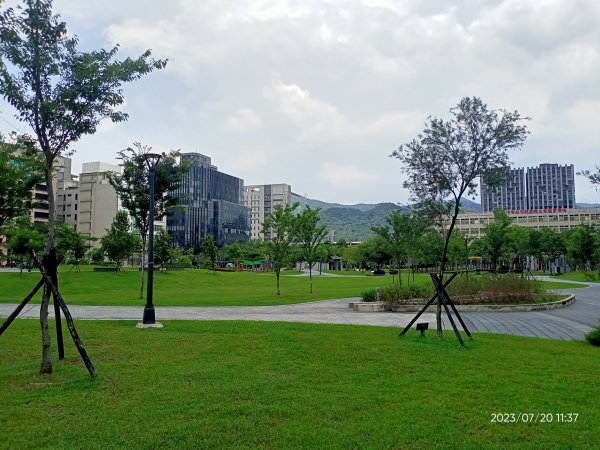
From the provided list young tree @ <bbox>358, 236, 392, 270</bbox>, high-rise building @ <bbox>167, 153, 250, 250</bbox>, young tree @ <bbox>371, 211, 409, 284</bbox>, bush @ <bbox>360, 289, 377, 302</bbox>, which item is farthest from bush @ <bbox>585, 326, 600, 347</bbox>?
high-rise building @ <bbox>167, 153, 250, 250</bbox>

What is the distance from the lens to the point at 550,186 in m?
187

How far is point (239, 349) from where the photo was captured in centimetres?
970

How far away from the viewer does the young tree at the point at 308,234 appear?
1203 inches

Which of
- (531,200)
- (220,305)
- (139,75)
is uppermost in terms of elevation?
(531,200)

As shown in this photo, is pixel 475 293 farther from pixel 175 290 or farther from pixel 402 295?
pixel 175 290

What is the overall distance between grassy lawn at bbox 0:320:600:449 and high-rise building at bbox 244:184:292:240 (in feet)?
582

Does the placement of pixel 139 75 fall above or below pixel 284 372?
above

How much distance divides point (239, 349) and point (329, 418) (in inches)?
181

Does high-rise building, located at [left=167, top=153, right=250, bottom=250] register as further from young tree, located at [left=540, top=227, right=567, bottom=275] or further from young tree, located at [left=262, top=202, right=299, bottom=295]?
young tree, located at [left=262, top=202, right=299, bottom=295]

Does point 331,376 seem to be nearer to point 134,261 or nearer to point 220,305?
point 220,305

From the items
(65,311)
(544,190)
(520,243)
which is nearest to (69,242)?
(65,311)

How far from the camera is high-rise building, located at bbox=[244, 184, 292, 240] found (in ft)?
618

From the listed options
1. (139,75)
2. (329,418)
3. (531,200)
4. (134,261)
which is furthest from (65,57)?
(531,200)

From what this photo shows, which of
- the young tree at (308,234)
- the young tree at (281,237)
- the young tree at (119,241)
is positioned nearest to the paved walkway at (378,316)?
the young tree at (281,237)
